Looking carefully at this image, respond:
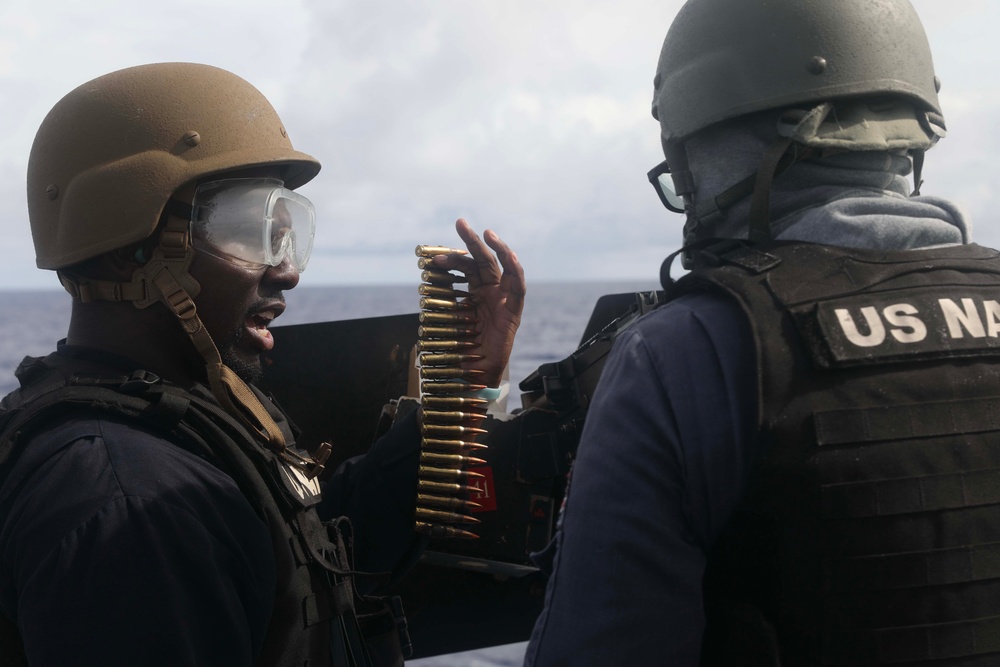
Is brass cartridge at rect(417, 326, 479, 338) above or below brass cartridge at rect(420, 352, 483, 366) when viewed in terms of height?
above

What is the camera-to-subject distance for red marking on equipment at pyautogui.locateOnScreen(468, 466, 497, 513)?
4539 millimetres

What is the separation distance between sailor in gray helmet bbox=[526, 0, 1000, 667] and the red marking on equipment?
212 centimetres

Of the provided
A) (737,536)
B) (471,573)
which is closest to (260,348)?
(471,573)

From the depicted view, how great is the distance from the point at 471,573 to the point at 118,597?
2482 mm

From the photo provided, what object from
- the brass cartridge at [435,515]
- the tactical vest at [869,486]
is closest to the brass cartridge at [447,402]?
the brass cartridge at [435,515]

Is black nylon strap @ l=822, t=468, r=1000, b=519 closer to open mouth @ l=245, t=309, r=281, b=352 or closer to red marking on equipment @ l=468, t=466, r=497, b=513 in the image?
open mouth @ l=245, t=309, r=281, b=352

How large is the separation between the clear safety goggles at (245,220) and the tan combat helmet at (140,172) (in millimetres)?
81

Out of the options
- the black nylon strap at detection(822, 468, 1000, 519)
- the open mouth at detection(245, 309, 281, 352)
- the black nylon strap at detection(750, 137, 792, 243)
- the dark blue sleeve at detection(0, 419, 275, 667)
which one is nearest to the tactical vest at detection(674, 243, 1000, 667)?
the black nylon strap at detection(822, 468, 1000, 519)

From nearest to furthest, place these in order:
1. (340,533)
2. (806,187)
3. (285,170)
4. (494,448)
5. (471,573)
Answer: (806,187), (340,533), (285,170), (494,448), (471,573)

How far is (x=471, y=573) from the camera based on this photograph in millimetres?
4941

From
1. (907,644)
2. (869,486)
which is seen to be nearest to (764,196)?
(869,486)

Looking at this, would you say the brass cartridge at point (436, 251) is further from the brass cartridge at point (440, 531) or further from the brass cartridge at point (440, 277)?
the brass cartridge at point (440, 531)

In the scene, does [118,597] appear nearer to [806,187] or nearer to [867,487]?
[867,487]

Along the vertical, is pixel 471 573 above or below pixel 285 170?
below
